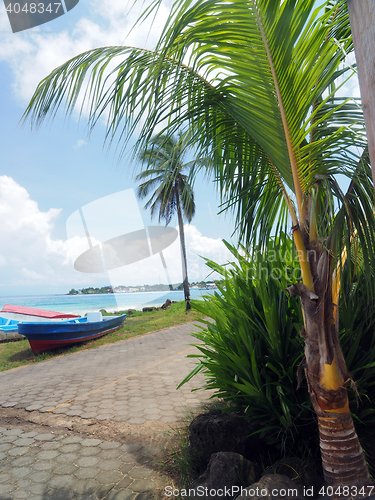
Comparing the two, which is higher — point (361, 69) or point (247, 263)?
point (361, 69)

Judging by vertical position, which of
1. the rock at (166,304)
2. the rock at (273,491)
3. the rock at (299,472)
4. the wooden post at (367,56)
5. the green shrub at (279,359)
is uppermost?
the wooden post at (367,56)

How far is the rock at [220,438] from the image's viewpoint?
2.71 metres

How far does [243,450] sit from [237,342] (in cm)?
88

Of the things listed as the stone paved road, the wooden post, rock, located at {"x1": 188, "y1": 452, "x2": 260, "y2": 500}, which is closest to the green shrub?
rock, located at {"x1": 188, "y1": 452, "x2": 260, "y2": 500}

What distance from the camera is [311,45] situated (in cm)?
203

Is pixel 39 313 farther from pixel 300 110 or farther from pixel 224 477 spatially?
pixel 300 110

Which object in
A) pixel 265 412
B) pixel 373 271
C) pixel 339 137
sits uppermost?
pixel 339 137

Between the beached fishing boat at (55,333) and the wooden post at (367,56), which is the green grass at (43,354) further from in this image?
the wooden post at (367,56)

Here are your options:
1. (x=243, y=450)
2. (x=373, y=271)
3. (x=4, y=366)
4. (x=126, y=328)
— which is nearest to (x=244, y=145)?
(x=373, y=271)

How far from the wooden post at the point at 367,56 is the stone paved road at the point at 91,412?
293 cm

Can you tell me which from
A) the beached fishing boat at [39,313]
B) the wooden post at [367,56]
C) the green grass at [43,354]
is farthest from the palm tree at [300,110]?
the beached fishing boat at [39,313]

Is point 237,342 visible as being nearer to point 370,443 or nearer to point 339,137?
point 370,443

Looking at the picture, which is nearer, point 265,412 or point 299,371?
point 299,371

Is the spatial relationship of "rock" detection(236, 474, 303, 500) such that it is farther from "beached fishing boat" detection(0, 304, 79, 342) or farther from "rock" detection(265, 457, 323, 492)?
"beached fishing boat" detection(0, 304, 79, 342)
